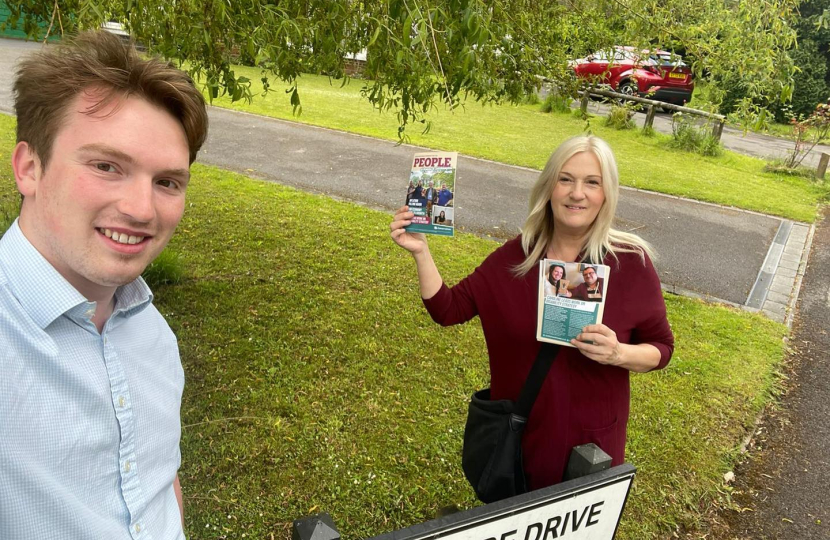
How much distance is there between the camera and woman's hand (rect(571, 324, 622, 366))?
1706mm

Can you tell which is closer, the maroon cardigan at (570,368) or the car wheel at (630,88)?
the maroon cardigan at (570,368)

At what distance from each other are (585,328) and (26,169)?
1.46m

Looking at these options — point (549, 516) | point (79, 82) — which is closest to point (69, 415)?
point (79, 82)

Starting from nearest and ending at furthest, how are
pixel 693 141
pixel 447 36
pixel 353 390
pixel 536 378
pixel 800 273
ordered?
1. pixel 536 378
2. pixel 447 36
3. pixel 353 390
4. pixel 800 273
5. pixel 693 141

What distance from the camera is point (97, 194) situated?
105 cm

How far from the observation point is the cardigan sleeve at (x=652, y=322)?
1881 millimetres

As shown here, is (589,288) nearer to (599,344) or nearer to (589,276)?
(589,276)

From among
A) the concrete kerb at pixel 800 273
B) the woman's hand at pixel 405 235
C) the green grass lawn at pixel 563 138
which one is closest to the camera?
the woman's hand at pixel 405 235

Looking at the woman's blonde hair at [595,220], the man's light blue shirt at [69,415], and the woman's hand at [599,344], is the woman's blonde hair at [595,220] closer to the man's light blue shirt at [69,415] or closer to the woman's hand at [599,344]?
the woman's hand at [599,344]

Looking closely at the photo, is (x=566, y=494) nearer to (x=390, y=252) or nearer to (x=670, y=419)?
(x=670, y=419)

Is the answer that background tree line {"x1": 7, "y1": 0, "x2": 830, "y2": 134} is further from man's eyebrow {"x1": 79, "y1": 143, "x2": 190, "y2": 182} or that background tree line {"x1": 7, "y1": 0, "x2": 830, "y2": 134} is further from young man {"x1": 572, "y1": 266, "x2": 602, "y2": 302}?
man's eyebrow {"x1": 79, "y1": 143, "x2": 190, "y2": 182}

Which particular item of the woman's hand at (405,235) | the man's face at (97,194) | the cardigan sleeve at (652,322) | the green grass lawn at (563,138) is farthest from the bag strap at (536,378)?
the green grass lawn at (563,138)

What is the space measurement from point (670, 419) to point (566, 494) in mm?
3014

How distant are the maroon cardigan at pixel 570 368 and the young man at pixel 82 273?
115cm
